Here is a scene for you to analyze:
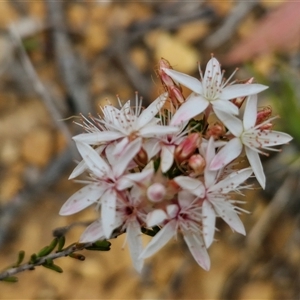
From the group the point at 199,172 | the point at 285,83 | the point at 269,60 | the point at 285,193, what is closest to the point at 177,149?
the point at 199,172

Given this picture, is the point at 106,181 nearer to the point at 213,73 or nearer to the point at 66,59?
the point at 213,73

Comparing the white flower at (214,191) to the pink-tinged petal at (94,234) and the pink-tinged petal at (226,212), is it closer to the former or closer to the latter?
the pink-tinged petal at (226,212)

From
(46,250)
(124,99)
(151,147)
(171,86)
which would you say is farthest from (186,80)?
(124,99)

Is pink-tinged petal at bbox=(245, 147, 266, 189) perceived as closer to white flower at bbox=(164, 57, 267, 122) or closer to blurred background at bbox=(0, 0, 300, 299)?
white flower at bbox=(164, 57, 267, 122)

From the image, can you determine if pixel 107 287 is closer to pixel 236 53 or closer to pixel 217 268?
pixel 217 268

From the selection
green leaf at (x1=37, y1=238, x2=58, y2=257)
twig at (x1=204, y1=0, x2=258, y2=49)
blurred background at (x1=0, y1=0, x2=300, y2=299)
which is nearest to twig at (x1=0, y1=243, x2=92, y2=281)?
green leaf at (x1=37, y1=238, x2=58, y2=257)

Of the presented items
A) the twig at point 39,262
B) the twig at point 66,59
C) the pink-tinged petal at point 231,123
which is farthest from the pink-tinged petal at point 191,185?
the twig at point 66,59
